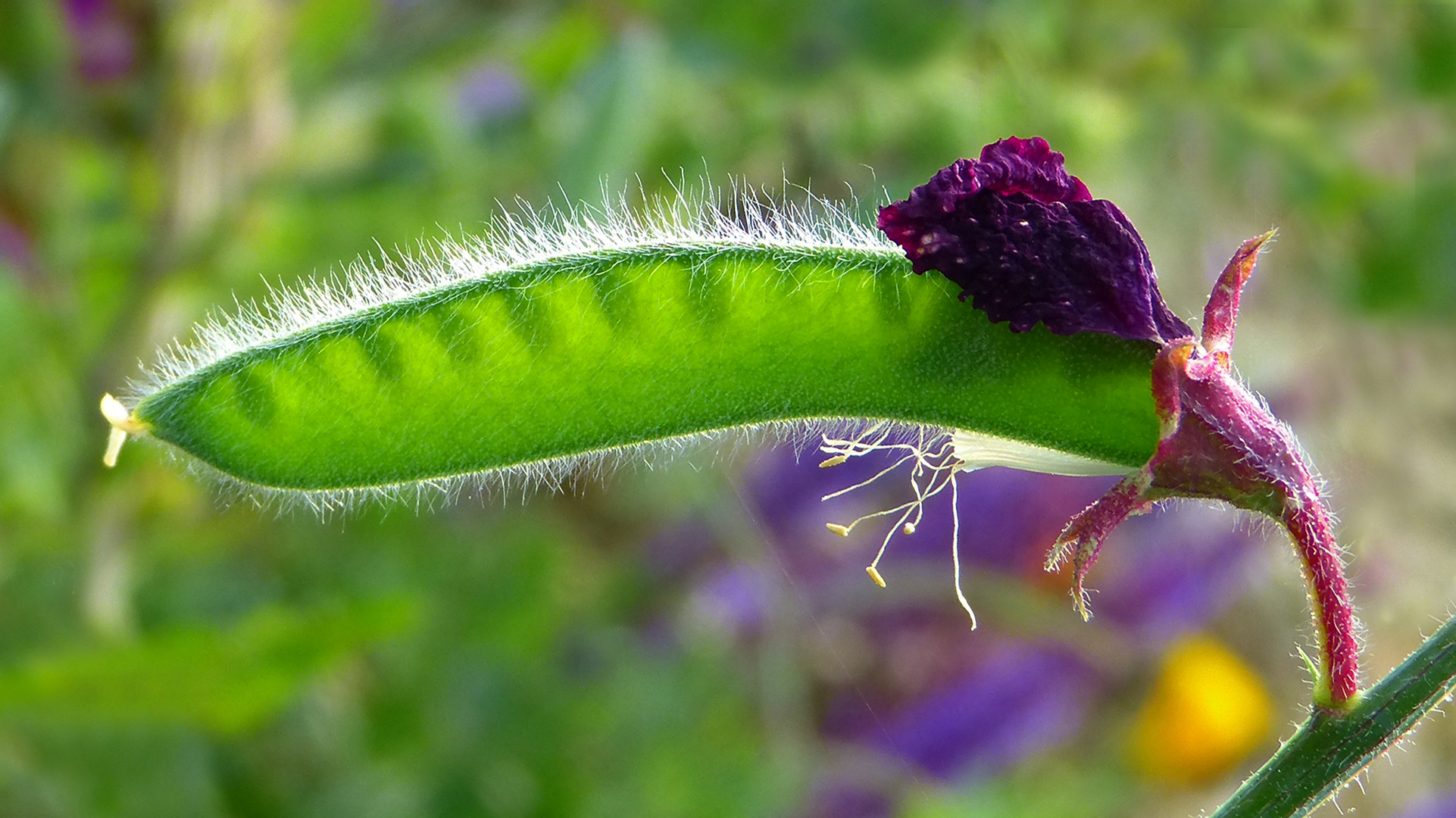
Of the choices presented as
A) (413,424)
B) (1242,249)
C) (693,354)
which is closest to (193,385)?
(413,424)

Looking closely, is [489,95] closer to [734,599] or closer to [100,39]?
[100,39]

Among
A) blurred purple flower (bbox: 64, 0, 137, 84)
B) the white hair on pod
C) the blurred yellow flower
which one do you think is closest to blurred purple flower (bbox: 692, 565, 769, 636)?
the blurred yellow flower

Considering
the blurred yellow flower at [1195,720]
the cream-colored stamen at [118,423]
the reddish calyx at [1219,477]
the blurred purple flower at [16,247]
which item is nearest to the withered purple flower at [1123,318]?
the reddish calyx at [1219,477]

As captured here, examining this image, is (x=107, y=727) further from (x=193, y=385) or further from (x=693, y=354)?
(x=693, y=354)

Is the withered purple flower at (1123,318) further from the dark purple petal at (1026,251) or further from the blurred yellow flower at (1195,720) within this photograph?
the blurred yellow flower at (1195,720)

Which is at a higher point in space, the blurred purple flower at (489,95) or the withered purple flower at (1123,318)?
the blurred purple flower at (489,95)

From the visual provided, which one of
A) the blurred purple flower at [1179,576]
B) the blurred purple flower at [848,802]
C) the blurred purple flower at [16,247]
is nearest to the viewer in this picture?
the blurred purple flower at [16,247]

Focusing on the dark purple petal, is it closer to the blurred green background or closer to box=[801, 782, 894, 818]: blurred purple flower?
the blurred green background
